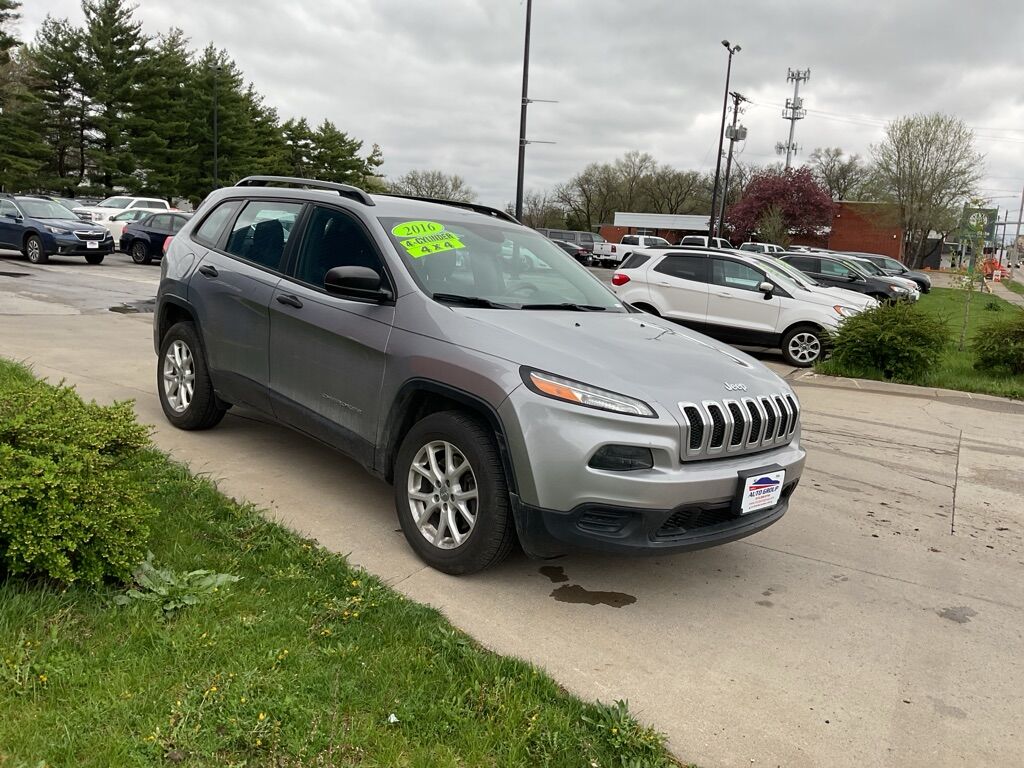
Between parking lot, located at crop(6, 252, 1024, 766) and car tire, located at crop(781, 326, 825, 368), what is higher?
car tire, located at crop(781, 326, 825, 368)

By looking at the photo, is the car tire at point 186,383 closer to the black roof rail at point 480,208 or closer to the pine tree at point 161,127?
the black roof rail at point 480,208

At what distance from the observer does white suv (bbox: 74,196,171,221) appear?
25234 millimetres

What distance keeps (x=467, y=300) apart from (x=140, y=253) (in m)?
20.5

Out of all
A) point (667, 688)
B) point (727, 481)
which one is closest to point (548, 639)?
point (667, 688)

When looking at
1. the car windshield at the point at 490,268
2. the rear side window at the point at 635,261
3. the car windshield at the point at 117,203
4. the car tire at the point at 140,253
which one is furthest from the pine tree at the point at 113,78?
the car windshield at the point at 490,268

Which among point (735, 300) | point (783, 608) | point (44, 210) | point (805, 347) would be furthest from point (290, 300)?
point (44, 210)

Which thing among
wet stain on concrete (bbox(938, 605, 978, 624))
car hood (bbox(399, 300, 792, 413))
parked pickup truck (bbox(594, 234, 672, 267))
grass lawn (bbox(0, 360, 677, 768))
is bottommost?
wet stain on concrete (bbox(938, 605, 978, 624))

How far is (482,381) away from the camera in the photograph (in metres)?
3.40

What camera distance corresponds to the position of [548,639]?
3211 mm

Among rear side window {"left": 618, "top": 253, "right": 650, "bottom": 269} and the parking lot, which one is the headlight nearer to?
the parking lot

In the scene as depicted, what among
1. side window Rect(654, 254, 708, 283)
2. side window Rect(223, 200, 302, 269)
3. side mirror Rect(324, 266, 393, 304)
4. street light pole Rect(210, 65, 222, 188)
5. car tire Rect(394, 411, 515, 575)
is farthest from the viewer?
street light pole Rect(210, 65, 222, 188)

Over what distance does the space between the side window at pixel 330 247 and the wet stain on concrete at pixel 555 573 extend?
178cm

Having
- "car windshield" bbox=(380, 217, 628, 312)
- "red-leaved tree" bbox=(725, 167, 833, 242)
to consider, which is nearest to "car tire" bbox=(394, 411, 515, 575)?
"car windshield" bbox=(380, 217, 628, 312)

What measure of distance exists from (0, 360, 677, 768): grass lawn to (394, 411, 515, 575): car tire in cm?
39
